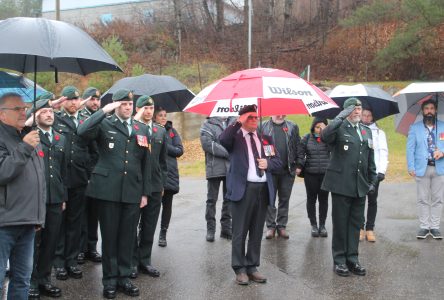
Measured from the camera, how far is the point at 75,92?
6.00 meters

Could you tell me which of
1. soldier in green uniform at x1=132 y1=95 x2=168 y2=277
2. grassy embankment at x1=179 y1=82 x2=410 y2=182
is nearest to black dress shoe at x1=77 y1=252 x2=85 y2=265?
soldier in green uniform at x1=132 y1=95 x2=168 y2=277

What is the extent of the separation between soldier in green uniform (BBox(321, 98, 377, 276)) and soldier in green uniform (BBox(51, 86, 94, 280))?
2.84 metres

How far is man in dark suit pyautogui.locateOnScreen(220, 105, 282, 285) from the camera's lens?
5.80 m

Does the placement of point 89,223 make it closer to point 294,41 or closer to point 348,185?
point 348,185

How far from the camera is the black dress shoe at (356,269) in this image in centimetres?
610

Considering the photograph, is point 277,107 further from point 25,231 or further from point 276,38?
point 276,38

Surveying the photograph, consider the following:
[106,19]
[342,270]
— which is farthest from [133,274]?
[106,19]

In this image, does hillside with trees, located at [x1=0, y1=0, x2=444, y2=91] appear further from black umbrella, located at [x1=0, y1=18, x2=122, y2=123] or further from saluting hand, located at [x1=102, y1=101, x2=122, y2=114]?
black umbrella, located at [x1=0, y1=18, x2=122, y2=123]

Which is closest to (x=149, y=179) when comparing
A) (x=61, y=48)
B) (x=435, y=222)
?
(x=61, y=48)

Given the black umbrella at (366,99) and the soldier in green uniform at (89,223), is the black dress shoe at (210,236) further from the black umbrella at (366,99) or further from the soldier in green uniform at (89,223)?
the black umbrella at (366,99)

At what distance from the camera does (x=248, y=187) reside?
5.84m

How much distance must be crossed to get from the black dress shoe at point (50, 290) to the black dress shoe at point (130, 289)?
2.10ft

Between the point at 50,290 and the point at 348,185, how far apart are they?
11.4ft

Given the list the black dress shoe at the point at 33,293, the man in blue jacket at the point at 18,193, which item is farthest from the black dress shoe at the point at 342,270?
the man in blue jacket at the point at 18,193
